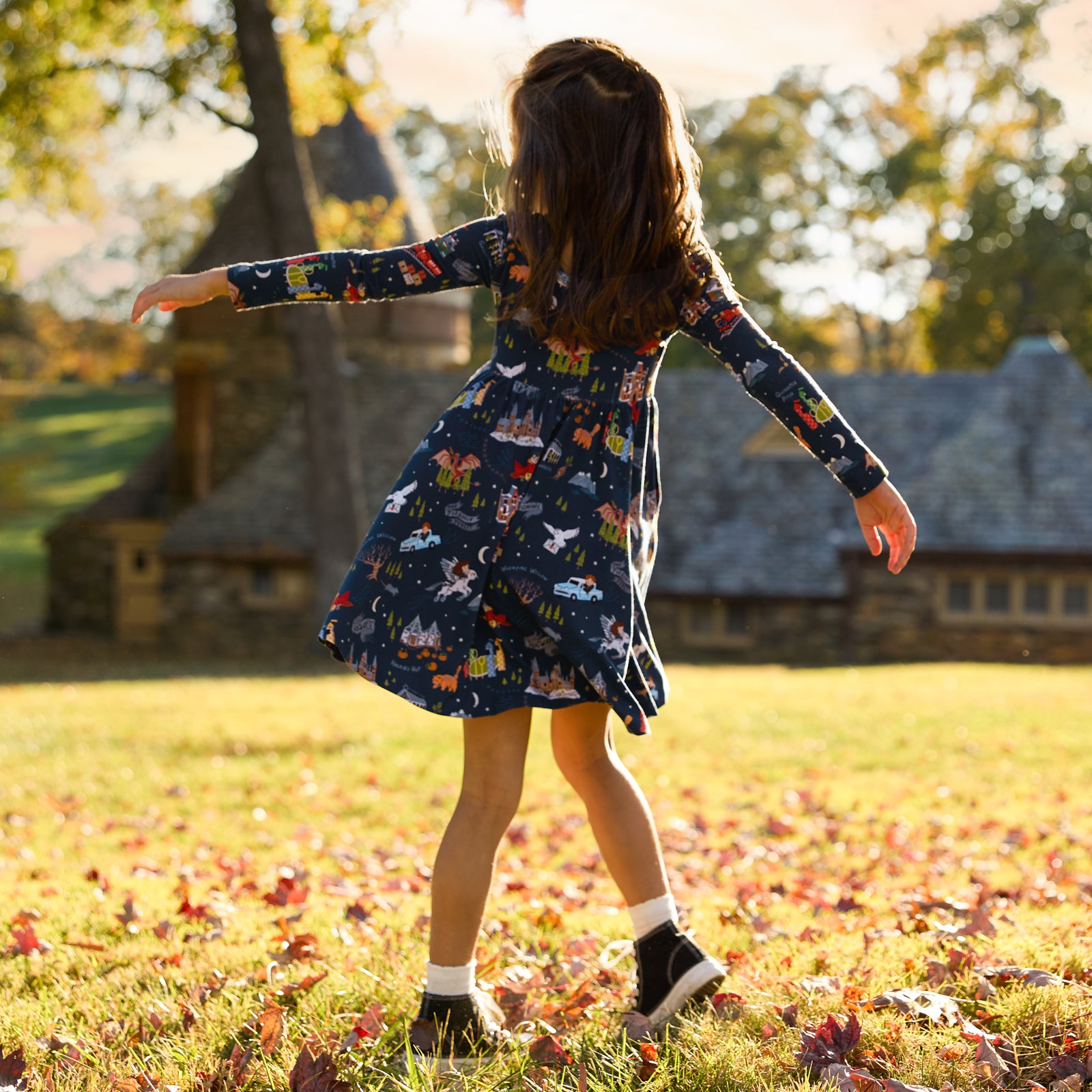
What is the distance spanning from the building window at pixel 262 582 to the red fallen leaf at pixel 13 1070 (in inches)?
748

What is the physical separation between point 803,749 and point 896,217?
28.9m

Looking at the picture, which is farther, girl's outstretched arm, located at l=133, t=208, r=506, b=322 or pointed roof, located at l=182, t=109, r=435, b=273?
pointed roof, located at l=182, t=109, r=435, b=273

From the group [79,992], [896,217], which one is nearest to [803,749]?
[79,992]

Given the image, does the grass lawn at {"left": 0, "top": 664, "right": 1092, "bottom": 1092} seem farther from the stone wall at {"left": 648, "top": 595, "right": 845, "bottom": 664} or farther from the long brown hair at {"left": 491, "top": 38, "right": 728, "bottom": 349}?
the stone wall at {"left": 648, "top": 595, "right": 845, "bottom": 664}

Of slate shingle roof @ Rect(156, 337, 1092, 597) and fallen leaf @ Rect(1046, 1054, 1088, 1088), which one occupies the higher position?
slate shingle roof @ Rect(156, 337, 1092, 597)

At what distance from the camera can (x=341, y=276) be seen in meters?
2.53

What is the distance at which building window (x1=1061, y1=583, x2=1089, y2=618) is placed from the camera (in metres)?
19.2

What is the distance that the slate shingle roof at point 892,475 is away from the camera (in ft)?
64.4

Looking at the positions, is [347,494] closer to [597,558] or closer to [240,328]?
[240,328]

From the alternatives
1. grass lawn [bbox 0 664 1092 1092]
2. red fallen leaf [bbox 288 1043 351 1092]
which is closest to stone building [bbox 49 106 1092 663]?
grass lawn [bbox 0 664 1092 1092]

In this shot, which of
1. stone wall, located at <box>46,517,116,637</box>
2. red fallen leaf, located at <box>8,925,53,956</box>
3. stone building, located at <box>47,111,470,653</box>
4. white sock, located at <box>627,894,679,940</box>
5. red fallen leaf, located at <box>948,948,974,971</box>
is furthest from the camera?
stone wall, located at <box>46,517,116,637</box>

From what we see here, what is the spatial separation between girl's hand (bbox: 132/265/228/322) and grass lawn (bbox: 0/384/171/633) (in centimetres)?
2609

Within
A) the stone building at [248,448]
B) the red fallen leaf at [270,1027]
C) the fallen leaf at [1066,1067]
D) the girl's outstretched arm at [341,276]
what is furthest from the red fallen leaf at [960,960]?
the stone building at [248,448]

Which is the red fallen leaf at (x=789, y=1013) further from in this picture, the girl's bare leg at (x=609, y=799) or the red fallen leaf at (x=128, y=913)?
the red fallen leaf at (x=128, y=913)
